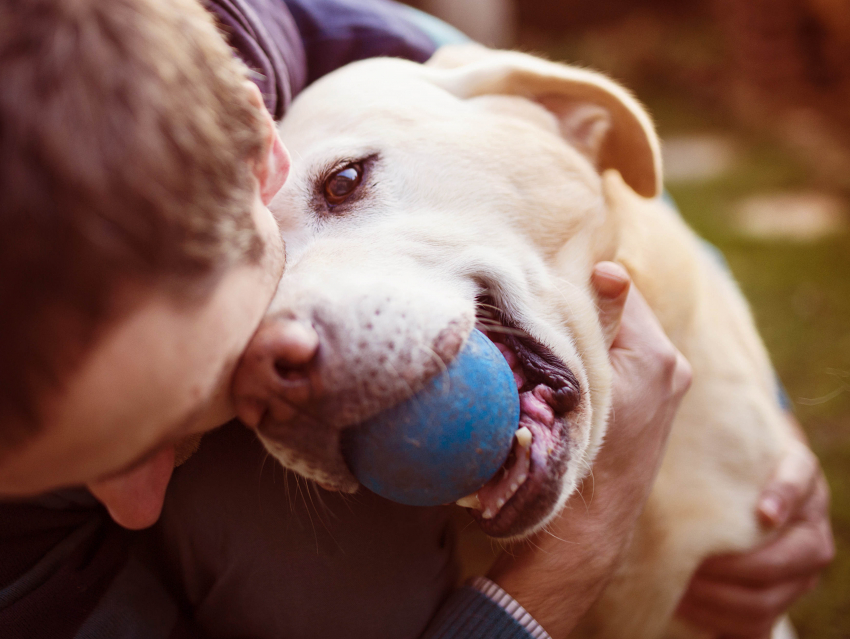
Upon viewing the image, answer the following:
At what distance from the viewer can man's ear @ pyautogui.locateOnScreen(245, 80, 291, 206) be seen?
1055 mm

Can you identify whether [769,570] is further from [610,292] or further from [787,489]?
[610,292]

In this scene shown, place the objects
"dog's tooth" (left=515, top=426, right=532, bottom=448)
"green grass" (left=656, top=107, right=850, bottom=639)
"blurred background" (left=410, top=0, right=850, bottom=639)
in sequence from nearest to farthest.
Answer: "dog's tooth" (left=515, top=426, right=532, bottom=448) < "green grass" (left=656, top=107, right=850, bottom=639) < "blurred background" (left=410, top=0, right=850, bottom=639)

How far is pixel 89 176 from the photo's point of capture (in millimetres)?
730

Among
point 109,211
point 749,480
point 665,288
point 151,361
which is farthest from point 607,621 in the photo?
point 109,211

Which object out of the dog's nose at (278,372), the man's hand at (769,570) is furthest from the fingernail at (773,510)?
the dog's nose at (278,372)

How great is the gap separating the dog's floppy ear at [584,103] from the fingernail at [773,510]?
2.75 ft

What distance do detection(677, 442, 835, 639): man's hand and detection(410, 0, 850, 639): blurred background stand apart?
59cm

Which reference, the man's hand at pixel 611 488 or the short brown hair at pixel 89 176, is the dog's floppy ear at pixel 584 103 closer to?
the man's hand at pixel 611 488

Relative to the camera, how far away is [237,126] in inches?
36.5

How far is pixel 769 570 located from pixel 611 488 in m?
0.56

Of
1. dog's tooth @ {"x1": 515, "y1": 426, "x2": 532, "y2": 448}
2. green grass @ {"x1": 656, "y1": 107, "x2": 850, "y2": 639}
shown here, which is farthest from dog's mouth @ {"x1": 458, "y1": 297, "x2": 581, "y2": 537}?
green grass @ {"x1": 656, "y1": 107, "x2": 850, "y2": 639}

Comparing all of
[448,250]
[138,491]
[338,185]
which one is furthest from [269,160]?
[138,491]

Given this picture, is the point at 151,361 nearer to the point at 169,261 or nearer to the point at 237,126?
the point at 169,261

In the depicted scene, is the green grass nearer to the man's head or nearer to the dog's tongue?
the dog's tongue
